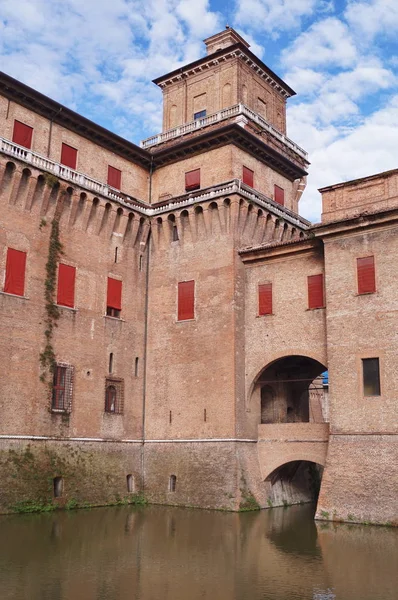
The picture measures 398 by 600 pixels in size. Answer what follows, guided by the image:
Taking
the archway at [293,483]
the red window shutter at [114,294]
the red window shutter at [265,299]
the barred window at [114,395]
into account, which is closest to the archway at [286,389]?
the archway at [293,483]

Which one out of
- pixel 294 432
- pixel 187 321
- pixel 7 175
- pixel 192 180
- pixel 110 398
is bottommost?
pixel 294 432

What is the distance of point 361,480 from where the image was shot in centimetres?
2348

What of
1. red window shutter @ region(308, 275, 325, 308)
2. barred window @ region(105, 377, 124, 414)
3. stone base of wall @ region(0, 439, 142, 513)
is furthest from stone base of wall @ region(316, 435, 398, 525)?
barred window @ region(105, 377, 124, 414)

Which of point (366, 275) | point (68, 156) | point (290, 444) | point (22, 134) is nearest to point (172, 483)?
point (290, 444)

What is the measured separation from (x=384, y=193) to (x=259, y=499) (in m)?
14.0

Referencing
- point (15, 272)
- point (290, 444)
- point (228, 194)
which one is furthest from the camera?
point (228, 194)

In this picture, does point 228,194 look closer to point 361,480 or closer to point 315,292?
point 315,292

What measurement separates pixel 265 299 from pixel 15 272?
36.5 feet

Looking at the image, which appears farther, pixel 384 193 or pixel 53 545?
pixel 384 193

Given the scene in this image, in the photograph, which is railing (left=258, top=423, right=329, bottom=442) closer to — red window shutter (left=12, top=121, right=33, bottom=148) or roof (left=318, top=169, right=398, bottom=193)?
roof (left=318, top=169, right=398, bottom=193)

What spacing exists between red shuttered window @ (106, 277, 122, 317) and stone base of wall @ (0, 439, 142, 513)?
6198mm

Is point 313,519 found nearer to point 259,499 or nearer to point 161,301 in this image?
point 259,499

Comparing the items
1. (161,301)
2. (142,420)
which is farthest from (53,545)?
(161,301)

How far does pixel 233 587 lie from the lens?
13.6 metres
